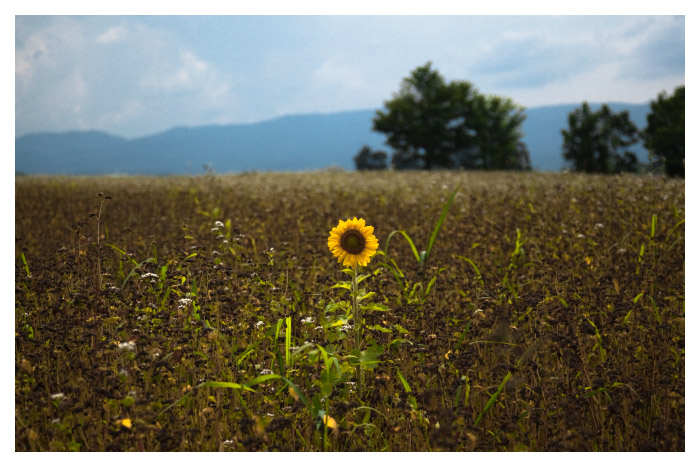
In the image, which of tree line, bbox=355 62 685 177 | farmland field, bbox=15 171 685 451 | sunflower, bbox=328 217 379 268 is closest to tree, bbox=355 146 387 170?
tree line, bbox=355 62 685 177

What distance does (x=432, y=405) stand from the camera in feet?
8.89

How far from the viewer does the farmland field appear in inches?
97.8

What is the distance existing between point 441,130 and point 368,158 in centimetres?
1125

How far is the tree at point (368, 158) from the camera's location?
49.3m

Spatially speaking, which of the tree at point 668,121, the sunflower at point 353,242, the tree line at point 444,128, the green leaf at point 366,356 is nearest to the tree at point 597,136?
the tree at point 668,121

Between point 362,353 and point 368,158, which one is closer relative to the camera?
point 362,353

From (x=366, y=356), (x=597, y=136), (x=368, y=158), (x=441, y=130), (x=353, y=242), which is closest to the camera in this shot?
(x=366, y=356)

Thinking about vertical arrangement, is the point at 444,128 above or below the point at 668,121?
above

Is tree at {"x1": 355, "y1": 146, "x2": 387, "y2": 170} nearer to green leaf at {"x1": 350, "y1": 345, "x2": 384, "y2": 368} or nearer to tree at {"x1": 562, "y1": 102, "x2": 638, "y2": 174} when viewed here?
tree at {"x1": 562, "y1": 102, "x2": 638, "y2": 174}

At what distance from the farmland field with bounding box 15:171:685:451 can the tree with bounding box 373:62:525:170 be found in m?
36.4

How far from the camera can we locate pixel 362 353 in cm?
281

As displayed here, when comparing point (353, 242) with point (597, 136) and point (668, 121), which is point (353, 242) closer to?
point (668, 121)

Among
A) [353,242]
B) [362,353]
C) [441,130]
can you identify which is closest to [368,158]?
[441,130]

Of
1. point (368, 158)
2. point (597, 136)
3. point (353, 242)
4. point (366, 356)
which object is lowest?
point (366, 356)
